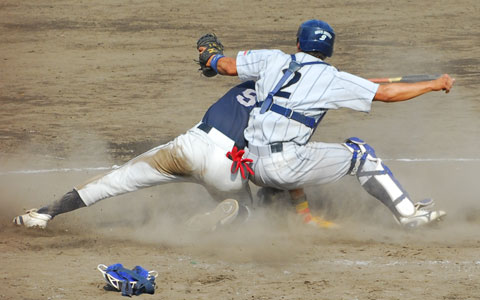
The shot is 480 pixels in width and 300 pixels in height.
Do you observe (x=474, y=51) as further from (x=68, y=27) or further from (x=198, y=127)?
(x=198, y=127)

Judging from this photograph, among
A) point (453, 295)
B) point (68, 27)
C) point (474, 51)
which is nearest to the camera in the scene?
point (453, 295)

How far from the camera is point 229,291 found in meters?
5.68

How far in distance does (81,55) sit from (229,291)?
8920 millimetres

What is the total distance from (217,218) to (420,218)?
1.54 m

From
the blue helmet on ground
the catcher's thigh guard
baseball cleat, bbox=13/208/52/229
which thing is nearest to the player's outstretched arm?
the blue helmet on ground

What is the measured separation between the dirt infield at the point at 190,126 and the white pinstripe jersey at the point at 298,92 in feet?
2.76

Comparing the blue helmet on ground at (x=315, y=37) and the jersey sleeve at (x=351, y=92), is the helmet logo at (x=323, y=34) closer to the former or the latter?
the blue helmet on ground at (x=315, y=37)

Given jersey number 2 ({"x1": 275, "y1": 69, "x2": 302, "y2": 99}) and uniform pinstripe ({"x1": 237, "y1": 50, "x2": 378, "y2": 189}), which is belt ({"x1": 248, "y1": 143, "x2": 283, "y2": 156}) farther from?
jersey number 2 ({"x1": 275, "y1": 69, "x2": 302, "y2": 99})

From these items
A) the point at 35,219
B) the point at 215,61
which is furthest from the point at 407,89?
the point at 35,219

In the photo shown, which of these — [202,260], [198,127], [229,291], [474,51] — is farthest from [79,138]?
[474,51]

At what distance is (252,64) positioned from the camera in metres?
6.68

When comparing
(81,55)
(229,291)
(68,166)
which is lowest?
(229,291)

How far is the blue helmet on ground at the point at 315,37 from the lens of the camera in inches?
Result: 260

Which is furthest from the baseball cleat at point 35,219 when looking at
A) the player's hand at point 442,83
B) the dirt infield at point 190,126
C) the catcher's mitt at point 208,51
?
the player's hand at point 442,83
